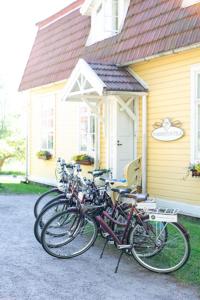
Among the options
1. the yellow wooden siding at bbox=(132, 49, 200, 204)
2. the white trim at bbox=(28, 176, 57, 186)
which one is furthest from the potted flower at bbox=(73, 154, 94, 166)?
the yellow wooden siding at bbox=(132, 49, 200, 204)

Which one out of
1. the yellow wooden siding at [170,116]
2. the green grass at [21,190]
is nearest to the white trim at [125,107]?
the yellow wooden siding at [170,116]

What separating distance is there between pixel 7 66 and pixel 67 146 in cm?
1501

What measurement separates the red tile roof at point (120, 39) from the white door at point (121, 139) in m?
1.21

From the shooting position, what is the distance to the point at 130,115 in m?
10.4

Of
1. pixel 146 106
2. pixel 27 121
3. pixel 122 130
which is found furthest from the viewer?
pixel 27 121

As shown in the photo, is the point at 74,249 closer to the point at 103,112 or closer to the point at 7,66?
the point at 103,112

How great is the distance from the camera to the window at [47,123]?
1458 cm

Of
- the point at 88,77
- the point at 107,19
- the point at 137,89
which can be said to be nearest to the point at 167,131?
the point at 137,89

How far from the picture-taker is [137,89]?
9.78 metres

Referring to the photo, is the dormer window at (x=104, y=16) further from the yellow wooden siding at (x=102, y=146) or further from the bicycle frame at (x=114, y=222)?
the bicycle frame at (x=114, y=222)

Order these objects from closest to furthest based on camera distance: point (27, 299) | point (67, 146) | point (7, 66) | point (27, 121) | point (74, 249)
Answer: point (27, 299)
point (74, 249)
point (67, 146)
point (27, 121)
point (7, 66)

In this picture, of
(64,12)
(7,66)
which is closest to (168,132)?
(64,12)

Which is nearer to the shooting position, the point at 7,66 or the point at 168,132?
the point at 168,132

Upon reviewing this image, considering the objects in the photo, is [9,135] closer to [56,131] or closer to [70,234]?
[56,131]
